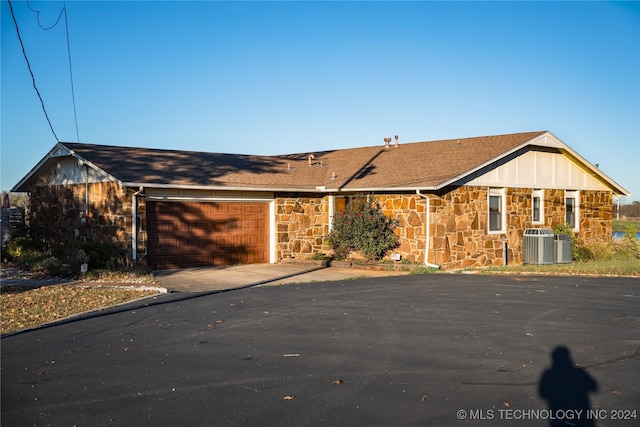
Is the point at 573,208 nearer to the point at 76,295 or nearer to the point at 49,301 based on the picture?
the point at 76,295

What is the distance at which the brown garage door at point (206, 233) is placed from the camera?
19578 millimetres

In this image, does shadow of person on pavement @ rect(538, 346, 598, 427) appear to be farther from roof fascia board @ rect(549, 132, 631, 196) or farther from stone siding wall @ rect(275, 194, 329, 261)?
roof fascia board @ rect(549, 132, 631, 196)

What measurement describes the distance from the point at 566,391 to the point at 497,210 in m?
16.1

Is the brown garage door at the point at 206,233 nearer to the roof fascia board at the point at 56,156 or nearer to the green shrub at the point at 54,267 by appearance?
the roof fascia board at the point at 56,156

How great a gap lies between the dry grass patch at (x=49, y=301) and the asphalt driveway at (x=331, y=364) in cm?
76

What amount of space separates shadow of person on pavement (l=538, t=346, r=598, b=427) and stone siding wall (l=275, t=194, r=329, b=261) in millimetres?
14995

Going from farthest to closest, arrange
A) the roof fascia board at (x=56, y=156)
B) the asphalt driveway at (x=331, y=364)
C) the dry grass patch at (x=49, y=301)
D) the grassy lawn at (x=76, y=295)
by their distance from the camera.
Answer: the roof fascia board at (x=56, y=156) → the grassy lawn at (x=76, y=295) → the dry grass patch at (x=49, y=301) → the asphalt driveway at (x=331, y=364)

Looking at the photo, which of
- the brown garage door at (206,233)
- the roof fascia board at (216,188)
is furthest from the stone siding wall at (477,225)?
the brown garage door at (206,233)

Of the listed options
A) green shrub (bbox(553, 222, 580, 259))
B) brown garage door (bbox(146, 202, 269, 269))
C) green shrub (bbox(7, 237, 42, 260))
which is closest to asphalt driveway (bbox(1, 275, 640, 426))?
brown garage door (bbox(146, 202, 269, 269))

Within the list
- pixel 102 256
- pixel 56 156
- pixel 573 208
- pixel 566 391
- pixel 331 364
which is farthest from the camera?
pixel 573 208

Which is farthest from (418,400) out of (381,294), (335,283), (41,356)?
(335,283)

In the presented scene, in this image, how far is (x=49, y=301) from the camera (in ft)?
42.3

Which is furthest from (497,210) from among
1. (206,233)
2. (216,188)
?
(206,233)

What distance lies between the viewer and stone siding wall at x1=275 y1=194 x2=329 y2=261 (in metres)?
22.5
